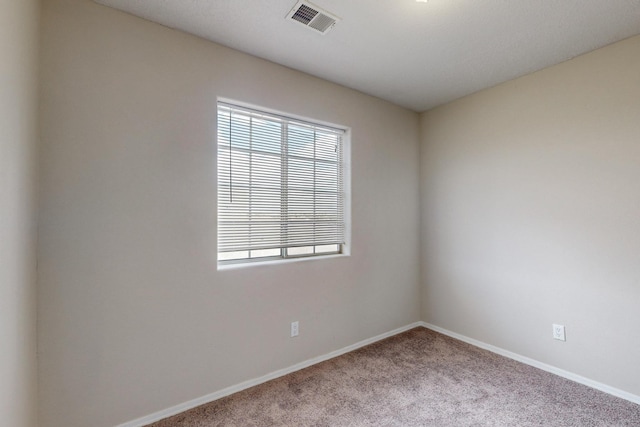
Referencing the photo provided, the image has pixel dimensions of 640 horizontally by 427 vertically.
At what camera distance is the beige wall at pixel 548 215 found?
7.07 feet

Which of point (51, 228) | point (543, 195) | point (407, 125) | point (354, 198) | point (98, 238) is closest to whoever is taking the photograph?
point (51, 228)

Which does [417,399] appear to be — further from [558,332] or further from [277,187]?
[277,187]

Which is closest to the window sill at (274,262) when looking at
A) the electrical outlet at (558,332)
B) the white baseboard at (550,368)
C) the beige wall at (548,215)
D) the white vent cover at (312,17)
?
the beige wall at (548,215)

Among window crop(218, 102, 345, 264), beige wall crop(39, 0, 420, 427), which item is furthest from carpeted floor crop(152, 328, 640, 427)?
window crop(218, 102, 345, 264)

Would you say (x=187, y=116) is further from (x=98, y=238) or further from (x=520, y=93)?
(x=520, y=93)

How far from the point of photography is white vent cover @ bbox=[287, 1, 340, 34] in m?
1.80

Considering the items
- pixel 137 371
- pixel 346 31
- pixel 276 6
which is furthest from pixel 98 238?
pixel 346 31

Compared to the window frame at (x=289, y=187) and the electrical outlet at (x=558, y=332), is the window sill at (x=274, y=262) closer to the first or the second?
the window frame at (x=289, y=187)

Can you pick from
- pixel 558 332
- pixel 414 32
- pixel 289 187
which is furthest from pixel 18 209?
pixel 558 332

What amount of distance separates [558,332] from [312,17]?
124 inches

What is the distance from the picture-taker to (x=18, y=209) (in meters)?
1.31

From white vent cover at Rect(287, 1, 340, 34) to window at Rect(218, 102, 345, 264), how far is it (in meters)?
0.77

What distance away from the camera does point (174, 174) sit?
6.54 ft

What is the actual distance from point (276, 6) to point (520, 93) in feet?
7.66
